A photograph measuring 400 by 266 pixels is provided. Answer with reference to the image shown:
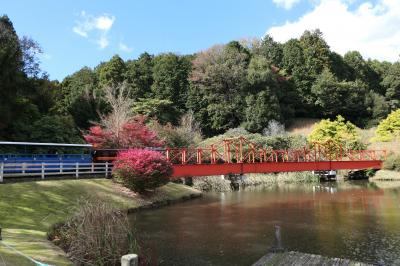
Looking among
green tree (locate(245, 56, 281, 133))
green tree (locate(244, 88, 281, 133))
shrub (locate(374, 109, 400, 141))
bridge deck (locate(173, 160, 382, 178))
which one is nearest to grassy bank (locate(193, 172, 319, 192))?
bridge deck (locate(173, 160, 382, 178))

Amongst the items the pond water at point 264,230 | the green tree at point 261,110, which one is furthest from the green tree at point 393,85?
the pond water at point 264,230

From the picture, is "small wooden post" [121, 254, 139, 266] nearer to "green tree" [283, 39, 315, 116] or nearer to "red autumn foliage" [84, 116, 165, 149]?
"red autumn foliage" [84, 116, 165, 149]

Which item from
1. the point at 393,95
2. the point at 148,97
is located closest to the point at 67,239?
the point at 148,97

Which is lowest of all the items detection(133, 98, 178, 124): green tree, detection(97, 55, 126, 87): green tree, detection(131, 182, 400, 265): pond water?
detection(131, 182, 400, 265): pond water

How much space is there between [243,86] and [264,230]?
44628 millimetres

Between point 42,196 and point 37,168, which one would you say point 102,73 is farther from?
point 42,196

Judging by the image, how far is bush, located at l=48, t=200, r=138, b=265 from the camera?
33.4ft

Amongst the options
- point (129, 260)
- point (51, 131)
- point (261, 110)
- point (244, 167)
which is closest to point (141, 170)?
point (244, 167)

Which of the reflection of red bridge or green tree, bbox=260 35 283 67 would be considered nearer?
the reflection of red bridge

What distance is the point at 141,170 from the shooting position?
24.6m

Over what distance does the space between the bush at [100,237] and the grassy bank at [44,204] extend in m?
0.49

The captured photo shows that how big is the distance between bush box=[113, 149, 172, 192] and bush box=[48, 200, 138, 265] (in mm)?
13269

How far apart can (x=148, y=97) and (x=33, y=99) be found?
2486 centimetres

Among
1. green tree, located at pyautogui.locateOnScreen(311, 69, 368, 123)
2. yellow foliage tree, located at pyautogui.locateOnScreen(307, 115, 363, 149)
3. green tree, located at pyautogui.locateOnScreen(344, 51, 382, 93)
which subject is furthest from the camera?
green tree, located at pyautogui.locateOnScreen(344, 51, 382, 93)
